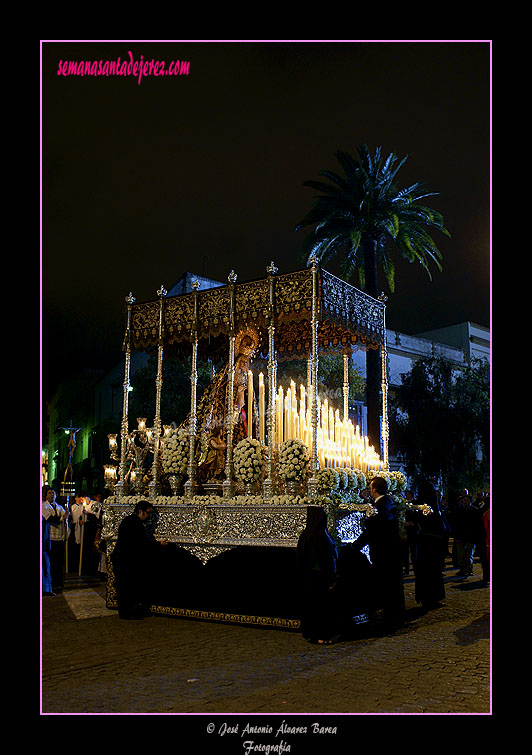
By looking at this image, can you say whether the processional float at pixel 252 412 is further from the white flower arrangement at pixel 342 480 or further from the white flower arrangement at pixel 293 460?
the white flower arrangement at pixel 342 480

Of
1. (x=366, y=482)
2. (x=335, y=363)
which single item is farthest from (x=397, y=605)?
(x=335, y=363)

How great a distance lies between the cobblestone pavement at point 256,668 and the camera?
547 centimetres

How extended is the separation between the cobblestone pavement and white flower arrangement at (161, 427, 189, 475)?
7.27ft

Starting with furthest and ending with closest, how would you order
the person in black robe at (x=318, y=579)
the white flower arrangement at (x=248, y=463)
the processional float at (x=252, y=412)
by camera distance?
the white flower arrangement at (x=248, y=463) → the processional float at (x=252, y=412) → the person in black robe at (x=318, y=579)

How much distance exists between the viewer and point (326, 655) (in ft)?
24.1

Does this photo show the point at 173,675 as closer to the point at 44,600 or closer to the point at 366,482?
the point at 366,482

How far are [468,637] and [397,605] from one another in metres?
0.94

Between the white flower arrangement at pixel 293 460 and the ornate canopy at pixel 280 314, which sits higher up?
the ornate canopy at pixel 280 314

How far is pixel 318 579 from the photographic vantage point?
8.02 m

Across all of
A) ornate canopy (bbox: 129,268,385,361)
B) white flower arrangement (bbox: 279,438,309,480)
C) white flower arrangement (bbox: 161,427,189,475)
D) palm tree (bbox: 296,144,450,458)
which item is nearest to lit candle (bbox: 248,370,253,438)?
ornate canopy (bbox: 129,268,385,361)

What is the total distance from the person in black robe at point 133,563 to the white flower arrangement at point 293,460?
2261 millimetres

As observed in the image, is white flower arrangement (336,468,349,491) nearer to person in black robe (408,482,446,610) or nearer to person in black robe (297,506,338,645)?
person in black robe (297,506,338,645)

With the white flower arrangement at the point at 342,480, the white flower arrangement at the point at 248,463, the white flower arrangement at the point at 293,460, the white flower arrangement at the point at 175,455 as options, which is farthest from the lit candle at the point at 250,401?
the white flower arrangement at the point at 342,480

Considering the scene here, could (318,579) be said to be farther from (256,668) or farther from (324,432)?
(324,432)
